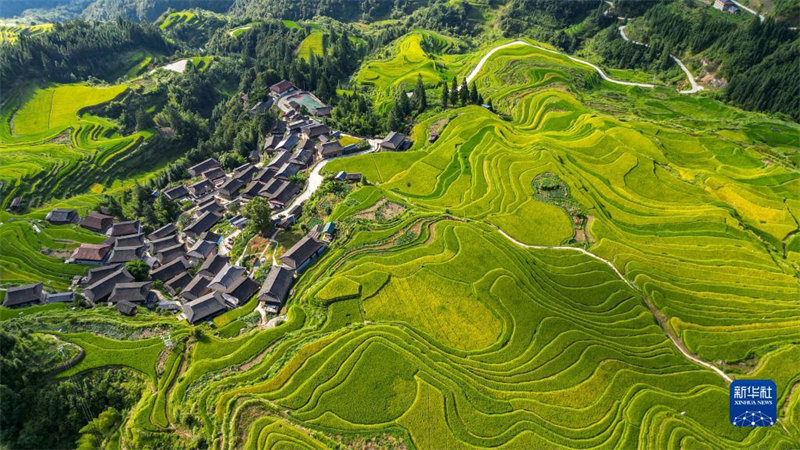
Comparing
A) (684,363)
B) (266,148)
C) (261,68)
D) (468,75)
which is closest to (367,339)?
(684,363)

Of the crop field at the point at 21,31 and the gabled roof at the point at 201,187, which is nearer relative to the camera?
the gabled roof at the point at 201,187

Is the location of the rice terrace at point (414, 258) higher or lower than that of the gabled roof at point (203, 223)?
higher

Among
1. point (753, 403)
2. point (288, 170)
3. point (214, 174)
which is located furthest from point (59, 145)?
point (753, 403)

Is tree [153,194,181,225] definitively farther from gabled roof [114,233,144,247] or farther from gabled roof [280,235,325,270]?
gabled roof [280,235,325,270]

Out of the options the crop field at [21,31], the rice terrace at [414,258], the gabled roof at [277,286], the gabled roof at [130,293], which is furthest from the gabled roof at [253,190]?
the crop field at [21,31]

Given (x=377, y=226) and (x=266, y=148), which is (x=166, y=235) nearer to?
(x=266, y=148)

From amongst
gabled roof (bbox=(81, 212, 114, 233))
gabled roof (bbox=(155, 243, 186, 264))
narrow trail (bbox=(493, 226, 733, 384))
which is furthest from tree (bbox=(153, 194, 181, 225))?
narrow trail (bbox=(493, 226, 733, 384))

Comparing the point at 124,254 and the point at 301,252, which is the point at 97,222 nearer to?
the point at 124,254

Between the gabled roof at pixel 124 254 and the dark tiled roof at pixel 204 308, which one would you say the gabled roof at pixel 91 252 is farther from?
the dark tiled roof at pixel 204 308

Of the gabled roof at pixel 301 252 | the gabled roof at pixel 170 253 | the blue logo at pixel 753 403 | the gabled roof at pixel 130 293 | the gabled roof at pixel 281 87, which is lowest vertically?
the gabled roof at pixel 170 253
